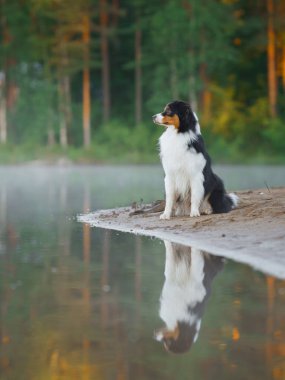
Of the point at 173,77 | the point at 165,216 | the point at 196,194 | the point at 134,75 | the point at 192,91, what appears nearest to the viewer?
the point at 196,194

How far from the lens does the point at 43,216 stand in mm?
18688

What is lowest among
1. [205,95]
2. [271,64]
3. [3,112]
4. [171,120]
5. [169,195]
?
[3,112]

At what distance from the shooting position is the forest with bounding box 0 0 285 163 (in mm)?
57500

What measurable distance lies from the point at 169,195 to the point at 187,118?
134 centimetres

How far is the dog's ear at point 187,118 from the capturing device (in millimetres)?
14828

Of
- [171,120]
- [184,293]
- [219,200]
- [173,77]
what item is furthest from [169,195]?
[173,77]

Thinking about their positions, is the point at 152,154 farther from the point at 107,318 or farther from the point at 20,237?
the point at 107,318

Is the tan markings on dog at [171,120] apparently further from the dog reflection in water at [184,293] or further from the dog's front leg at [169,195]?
the dog reflection in water at [184,293]

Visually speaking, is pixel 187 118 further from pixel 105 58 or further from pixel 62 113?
pixel 62 113

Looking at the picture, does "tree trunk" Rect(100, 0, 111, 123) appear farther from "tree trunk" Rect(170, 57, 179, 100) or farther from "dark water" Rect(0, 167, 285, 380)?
"dark water" Rect(0, 167, 285, 380)

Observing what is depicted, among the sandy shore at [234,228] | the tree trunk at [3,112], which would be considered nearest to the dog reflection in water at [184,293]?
the sandy shore at [234,228]

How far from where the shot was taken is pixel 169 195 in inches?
600

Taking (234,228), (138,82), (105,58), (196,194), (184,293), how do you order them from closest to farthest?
(184,293)
(234,228)
(196,194)
(105,58)
(138,82)

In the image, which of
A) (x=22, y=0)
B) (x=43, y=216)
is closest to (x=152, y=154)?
(x=22, y=0)
